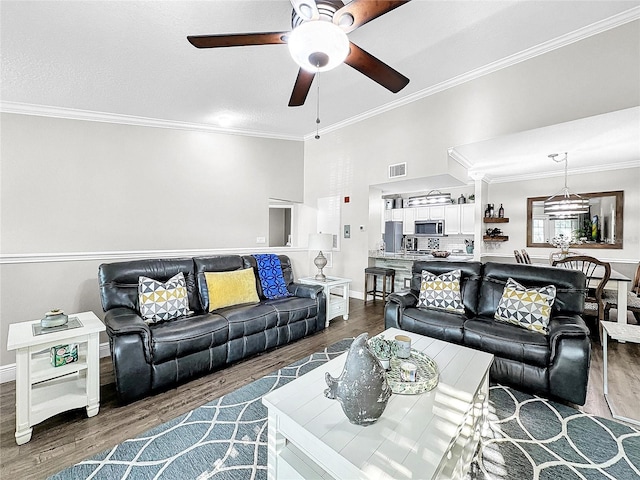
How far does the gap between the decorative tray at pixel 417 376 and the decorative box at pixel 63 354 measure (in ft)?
7.47

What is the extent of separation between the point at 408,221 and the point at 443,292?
4187mm

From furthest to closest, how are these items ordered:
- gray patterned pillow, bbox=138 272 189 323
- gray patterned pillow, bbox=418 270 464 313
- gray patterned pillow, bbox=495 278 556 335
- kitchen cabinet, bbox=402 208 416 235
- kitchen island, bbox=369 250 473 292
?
kitchen cabinet, bbox=402 208 416 235
kitchen island, bbox=369 250 473 292
gray patterned pillow, bbox=418 270 464 313
gray patterned pillow, bbox=138 272 189 323
gray patterned pillow, bbox=495 278 556 335

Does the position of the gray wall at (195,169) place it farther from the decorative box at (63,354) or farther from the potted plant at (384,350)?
the potted plant at (384,350)

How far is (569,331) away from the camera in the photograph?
2160 mm

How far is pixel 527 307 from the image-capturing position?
255cm

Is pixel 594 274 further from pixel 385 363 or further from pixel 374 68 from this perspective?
pixel 374 68

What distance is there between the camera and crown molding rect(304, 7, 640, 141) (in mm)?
2561

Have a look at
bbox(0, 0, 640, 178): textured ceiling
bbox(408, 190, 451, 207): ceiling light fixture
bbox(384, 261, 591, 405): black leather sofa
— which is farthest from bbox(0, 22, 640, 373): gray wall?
bbox(408, 190, 451, 207): ceiling light fixture

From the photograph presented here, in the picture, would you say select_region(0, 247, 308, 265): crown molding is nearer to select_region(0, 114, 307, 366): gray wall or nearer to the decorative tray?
select_region(0, 114, 307, 366): gray wall

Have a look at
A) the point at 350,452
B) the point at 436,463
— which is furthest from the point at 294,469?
the point at 436,463

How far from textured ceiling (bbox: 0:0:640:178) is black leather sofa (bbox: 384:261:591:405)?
2.32 meters

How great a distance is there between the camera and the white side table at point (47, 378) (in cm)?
178

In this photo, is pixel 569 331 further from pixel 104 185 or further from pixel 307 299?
pixel 104 185

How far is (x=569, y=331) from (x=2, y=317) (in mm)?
4999
